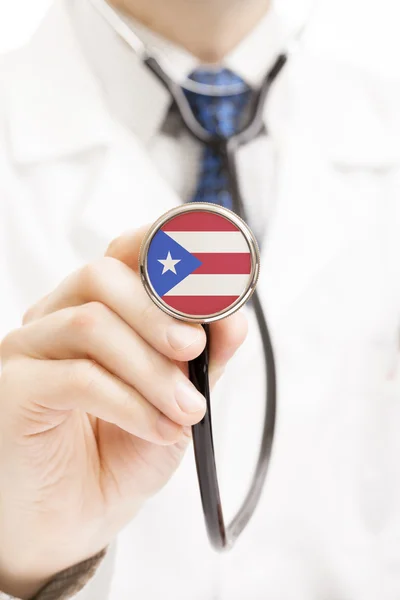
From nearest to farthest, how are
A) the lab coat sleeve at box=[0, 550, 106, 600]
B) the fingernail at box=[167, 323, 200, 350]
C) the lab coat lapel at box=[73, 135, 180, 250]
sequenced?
the fingernail at box=[167, 323, 200, 350] → the lab coat sleeve at box=[0, 550, 106, 600] → the lab coat lapel at box=[73, 135, 180, 250]

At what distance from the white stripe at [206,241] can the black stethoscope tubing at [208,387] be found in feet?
0.24

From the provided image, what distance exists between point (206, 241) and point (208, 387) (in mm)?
118

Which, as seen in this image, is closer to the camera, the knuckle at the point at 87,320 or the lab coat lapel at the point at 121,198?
the knuckle at the point at 87,320

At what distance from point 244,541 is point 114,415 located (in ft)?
1.57

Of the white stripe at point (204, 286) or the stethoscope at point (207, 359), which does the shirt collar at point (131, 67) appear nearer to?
the stethoscope at point (207, 359)

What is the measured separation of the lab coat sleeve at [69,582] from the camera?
619mm

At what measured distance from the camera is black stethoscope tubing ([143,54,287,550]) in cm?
46

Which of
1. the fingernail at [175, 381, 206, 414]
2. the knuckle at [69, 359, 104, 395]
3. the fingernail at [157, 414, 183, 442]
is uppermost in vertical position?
the knuckle at [69, 359, 104, 395]

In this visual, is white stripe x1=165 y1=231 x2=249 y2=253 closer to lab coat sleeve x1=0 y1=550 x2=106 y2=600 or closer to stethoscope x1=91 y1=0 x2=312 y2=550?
stethoscope x1=91 y1=0 x2=312 y2=550

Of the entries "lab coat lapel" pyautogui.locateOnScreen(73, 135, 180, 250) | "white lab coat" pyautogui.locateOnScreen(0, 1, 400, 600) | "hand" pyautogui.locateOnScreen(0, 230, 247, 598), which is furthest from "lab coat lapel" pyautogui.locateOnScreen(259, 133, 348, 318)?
"hand" pyautogui.locateOnScreen(0, 230, 247, 598)

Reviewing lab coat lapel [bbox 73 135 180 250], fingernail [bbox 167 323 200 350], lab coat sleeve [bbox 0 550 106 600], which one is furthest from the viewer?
lab coat lapel [bbox 73 135 180 250]

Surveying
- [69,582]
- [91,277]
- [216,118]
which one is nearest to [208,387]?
[91,277]

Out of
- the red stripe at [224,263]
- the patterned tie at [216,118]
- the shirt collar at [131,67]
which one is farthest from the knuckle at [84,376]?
the shirt collar at [131,67]

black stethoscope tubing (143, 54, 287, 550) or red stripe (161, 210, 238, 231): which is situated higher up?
red stripe (161, 210, 238, 231)
